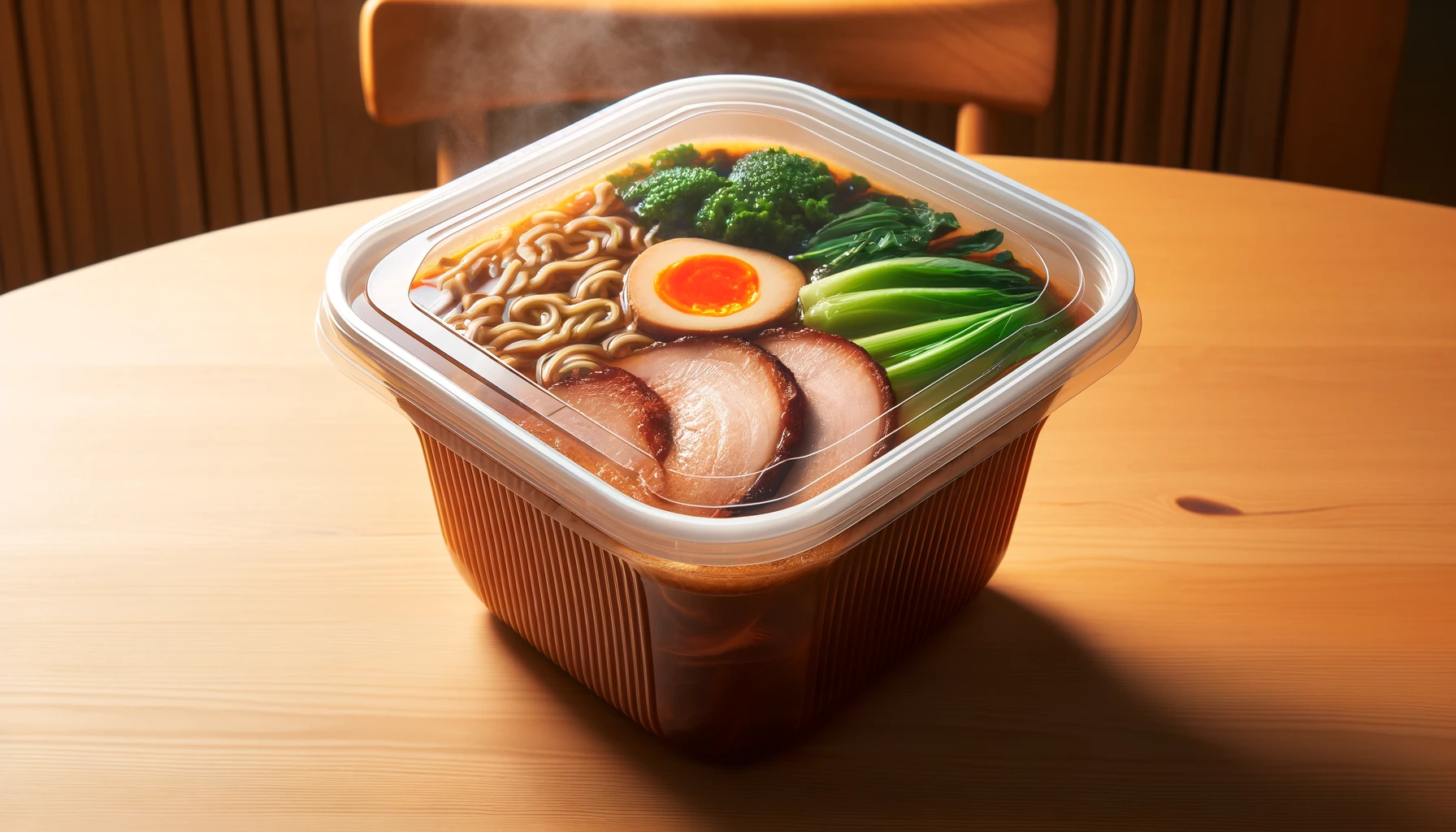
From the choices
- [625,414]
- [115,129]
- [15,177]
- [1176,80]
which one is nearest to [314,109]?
[115,129]

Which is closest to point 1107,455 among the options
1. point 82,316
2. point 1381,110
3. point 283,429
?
point 283,429

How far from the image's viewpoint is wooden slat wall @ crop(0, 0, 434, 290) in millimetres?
2541

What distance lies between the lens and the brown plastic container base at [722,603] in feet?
2.43

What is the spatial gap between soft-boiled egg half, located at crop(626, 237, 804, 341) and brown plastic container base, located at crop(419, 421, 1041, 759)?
160 millimetres

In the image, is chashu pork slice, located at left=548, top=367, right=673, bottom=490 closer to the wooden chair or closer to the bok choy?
the bok choy

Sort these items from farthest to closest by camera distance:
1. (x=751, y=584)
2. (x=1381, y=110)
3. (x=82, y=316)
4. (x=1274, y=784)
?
1. (x=1381, y=110)
2. (x=82, y=316)
3. (x=1274, y=784)
4. (x=751, y=584)

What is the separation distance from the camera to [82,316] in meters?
1.25

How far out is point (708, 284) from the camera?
34.6 inches

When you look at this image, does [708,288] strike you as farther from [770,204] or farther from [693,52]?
[693,52]

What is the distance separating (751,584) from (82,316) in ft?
2.84

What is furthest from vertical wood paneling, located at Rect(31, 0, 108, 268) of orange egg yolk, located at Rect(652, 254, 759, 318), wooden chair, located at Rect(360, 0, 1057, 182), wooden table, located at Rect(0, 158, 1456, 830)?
orange egg yolk, located at Rect(652, 254, 759, 318)

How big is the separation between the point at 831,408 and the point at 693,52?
1023 millimetres

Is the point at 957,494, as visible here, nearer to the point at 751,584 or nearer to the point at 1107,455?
the point at 751,584

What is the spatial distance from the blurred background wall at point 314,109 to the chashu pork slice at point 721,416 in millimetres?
1963
